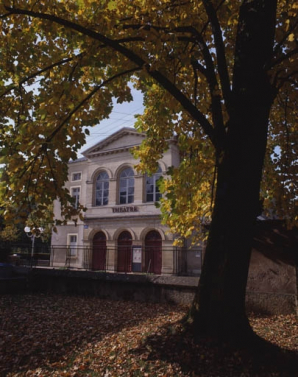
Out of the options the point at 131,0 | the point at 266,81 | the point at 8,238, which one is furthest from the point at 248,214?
the point at 8,238

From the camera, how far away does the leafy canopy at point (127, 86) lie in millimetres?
5043

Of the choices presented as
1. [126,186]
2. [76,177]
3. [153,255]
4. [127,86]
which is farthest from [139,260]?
[127,86]

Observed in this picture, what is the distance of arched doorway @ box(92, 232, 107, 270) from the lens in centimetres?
2595

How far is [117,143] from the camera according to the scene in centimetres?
2780

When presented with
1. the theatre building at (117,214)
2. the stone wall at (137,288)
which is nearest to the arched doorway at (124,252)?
the theatre building at (117,214)

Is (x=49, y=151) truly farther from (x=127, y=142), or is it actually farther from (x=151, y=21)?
(x=127, y=142)

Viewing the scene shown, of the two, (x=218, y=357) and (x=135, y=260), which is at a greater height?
(x=218, y=357)

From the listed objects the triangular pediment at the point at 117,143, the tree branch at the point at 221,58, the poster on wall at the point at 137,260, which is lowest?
the poster on wall at the point at 137,260

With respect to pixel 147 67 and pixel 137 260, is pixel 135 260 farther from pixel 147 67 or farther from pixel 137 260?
pixel 147 67

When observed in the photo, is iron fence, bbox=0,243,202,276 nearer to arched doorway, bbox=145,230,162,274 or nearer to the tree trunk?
arched doorway, bbox=145,230,162,274

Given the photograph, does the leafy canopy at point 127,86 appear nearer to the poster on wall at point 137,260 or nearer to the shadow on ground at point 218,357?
the shadow on ground at point 218,357

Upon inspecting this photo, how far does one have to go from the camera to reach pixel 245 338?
14.1ft

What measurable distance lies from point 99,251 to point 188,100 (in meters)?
→ 23.0

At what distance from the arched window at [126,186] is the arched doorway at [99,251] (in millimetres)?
3570
